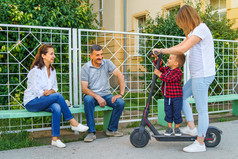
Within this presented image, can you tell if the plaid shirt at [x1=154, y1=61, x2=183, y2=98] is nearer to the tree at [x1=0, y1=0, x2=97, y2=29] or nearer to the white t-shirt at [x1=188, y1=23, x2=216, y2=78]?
the white t-shirt at [x1=188, y1=23, x2=216, y2=78]

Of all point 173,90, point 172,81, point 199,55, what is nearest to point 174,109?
point 173,90

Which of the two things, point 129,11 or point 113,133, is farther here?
point 129,11

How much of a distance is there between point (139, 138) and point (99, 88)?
108 cm

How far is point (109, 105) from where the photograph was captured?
13.2 feet

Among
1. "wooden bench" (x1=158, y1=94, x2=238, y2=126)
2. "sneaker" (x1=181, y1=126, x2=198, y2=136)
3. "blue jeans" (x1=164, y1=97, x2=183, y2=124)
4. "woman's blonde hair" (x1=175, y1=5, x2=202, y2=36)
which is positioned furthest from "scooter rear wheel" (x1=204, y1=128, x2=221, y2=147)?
"woman's blonde hair" (x1=175, y1=5, x2=202, y2=36)

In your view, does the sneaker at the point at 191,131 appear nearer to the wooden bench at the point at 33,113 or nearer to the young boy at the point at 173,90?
the young boy at the point at 173,90

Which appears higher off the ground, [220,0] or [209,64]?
[220,0]

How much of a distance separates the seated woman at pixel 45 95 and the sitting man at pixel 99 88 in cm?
39

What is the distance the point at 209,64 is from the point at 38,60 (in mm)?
2239

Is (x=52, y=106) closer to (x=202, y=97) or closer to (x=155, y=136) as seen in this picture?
(x=155, y=136)

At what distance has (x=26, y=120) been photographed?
14.9 feet

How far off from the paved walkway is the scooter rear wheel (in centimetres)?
7

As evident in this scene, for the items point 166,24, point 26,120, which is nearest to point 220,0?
point 166,24

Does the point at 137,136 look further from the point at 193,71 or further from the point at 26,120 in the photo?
the point at 26,120
